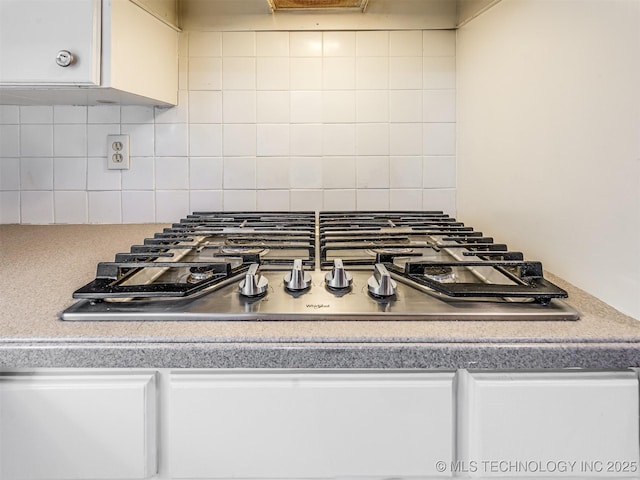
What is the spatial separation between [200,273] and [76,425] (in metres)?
0.26

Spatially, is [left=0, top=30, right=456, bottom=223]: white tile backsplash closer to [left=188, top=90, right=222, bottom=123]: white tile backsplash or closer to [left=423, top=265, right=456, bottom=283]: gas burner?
[left=188, top=90, right=222, bottom=123]: white tile backsplash

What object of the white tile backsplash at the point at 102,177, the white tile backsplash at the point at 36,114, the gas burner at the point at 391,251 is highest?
the white tile backsplash at the point at 36,114

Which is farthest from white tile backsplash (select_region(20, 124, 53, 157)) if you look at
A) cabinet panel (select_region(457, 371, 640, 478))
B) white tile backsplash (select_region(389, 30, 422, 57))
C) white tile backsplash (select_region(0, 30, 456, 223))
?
cabinet panel (select_region(457, 371, 640, 478))

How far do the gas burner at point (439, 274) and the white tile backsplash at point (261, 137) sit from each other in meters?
0.59

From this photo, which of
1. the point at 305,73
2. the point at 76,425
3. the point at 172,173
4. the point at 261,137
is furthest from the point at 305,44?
the point at 76,425

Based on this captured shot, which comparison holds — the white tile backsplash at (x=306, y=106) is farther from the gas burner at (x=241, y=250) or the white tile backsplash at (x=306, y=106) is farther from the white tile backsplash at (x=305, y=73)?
the gas burner at (x=241, y=250)

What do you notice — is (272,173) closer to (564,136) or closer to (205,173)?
(205,173)

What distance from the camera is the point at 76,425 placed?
1.56ft

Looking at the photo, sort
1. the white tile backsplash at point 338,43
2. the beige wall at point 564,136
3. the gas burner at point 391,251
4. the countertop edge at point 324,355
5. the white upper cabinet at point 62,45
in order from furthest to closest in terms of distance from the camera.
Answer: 1. the white tile backsplash at point 338,43
2. the white upper cabinet at point 62,45
3. the gas burner at point 391,251
4. the beige wall at point 564,136
5. the countertop edge at point 324,355

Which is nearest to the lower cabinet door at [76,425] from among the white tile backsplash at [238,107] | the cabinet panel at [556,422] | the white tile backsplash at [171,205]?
the cabinet panel at [556,422]

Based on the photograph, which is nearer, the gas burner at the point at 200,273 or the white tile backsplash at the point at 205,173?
the gas burner at the point at 200,273

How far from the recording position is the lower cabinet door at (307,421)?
0.48 m

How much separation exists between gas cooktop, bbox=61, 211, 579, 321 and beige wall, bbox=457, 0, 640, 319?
0.09 m

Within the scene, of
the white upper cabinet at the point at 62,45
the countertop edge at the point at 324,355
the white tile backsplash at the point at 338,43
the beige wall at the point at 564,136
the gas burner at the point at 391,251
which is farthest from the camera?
the white tile backsplash at the point at 338,43
